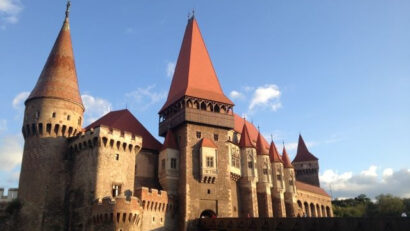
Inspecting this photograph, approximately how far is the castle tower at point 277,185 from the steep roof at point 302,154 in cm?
2375

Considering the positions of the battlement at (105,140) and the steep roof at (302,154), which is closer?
the battlement at (105,140)

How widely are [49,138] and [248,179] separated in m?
19.9

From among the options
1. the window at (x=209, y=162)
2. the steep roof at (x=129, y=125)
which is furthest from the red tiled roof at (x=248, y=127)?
the steep roof at (x=129, y=125)

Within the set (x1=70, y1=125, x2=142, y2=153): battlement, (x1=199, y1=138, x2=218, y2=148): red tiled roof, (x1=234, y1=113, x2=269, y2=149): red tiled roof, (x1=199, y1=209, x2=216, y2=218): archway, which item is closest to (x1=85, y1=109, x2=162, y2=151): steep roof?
(x1=70, y1=125, x2=142, y2=153): battlement

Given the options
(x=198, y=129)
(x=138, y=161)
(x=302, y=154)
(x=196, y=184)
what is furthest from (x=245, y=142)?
(x=302, y=154)

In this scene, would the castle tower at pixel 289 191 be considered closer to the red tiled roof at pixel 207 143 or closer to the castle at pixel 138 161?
the castle at pixel 138 161

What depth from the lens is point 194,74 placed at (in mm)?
36406

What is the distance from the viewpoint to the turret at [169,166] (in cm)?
3088

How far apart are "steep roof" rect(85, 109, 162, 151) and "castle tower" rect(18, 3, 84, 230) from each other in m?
3.82

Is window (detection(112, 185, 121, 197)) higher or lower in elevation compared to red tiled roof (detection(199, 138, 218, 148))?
lower

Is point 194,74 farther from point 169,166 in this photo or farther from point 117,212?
point 117,212

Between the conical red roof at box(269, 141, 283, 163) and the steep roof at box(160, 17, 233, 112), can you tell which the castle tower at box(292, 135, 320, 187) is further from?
the steep roof at box(160, 17, 233, 112)

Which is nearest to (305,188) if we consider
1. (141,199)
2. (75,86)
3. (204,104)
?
(204,104)

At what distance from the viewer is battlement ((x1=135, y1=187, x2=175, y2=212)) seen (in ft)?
87.4
